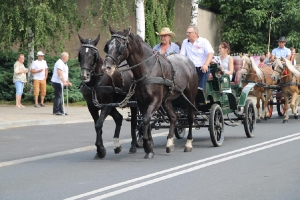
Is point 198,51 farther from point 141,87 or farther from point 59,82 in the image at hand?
point 59,82

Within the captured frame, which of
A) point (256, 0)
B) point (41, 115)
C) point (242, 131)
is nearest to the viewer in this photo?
point (242, 131)

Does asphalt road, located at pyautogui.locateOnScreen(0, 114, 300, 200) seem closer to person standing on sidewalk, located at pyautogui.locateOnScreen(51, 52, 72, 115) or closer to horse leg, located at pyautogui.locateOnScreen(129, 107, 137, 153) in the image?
horse leg, located at pyautogui.locateOnScreen(129, 107, 137, 153)

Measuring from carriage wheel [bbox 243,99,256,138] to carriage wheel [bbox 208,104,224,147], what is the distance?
1.41 m

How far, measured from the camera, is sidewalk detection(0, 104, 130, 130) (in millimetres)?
20156

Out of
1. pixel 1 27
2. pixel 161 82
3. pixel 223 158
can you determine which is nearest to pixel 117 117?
pixel 161 82

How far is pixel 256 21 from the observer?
3981cm

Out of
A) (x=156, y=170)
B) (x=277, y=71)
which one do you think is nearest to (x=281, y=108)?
(x=277, y=71)

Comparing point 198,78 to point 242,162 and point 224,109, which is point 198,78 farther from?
point 242,162

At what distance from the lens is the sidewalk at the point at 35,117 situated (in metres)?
20.2

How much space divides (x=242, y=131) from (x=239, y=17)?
2361 cm

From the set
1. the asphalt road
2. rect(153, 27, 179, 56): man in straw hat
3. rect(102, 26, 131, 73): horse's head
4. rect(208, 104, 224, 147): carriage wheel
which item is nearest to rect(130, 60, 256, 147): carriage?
rect(208, 104, 224, 147): carriage wheel

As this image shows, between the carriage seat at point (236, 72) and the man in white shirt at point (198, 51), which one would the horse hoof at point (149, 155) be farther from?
the carriage seat at point (236, 72)

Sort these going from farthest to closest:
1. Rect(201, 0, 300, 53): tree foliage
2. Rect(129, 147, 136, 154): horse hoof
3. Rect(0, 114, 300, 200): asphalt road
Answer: Rect(201, 0, 300, 53): tree foliage
Rect(129, 147, 136, 154): horse hoof
Rect(0, 114, 300, 200): asphalt road

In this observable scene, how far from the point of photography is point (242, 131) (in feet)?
59.1
